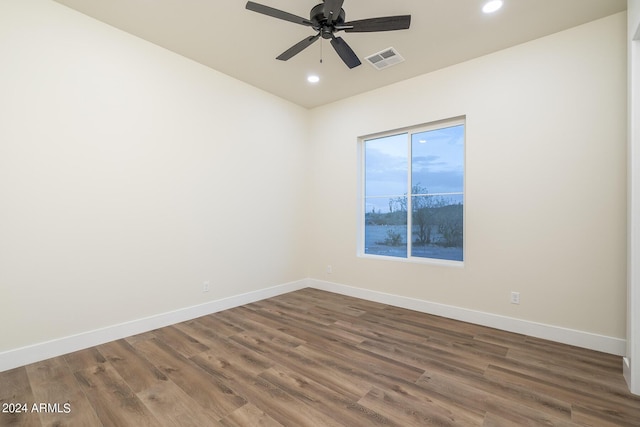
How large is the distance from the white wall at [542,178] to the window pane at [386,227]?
0.40 metres

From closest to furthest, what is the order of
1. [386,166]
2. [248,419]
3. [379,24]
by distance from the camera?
[248,419]
[379,24]
[386,166]

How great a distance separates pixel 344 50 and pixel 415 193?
85.7 inches

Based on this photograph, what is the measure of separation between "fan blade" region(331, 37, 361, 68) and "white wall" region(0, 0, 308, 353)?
1912 millimetres

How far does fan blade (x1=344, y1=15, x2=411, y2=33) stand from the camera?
7.23ft

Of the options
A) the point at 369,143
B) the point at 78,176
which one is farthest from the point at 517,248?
the point at 78,176

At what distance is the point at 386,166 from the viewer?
173 inches

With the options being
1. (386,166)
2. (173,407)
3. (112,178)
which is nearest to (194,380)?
(173,407)

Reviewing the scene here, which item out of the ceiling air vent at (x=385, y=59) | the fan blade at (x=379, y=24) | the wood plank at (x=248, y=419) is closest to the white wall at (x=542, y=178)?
the ceiling air vent at (x=385, y=59)

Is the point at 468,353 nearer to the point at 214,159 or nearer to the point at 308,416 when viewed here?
the point at 308,416

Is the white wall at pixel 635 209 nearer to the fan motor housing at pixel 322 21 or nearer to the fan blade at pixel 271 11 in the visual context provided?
the fan motor housing at pixel 322 21

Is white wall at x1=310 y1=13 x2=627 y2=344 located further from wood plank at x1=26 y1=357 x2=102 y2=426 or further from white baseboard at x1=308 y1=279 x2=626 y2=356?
wood plank at x1=26 y1=357 x2=102 y2=426

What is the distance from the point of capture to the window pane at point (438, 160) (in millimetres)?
3682

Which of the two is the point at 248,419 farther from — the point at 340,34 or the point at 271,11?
the point at 340,34

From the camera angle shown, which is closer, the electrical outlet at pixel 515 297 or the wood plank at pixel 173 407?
the wood plank at pixel 173 407
